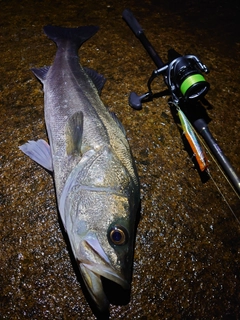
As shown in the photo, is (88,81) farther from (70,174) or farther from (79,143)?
(70,174)

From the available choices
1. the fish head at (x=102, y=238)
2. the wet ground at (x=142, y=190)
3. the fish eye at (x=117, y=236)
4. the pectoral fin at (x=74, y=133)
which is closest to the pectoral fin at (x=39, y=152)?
the wet ground at (x=142, y=190)

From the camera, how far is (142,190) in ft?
9.09

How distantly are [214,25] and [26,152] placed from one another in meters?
3.48

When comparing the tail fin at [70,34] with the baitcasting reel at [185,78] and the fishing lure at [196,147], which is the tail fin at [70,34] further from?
the fishing lure at [196,147]

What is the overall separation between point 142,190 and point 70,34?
2136 mm

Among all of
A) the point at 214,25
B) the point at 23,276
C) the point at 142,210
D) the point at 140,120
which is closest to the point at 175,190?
the point at 142,210

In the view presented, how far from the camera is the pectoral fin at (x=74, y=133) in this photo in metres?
2.45

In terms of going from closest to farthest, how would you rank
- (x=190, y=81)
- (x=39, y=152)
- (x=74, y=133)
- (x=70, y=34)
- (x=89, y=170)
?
(x=89, y=170) → (x=74, y=133) → (x=39, y=152) → (x=190, y=81) → (x=70, y=34)

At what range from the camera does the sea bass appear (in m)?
1.92

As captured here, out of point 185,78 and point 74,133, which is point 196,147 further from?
point 74,133

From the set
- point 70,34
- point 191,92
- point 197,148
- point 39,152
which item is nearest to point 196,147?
point 197,148

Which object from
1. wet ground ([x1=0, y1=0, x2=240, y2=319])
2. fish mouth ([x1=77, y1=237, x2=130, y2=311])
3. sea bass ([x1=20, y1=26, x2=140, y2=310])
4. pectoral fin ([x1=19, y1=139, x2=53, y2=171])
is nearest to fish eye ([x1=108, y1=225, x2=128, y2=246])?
sea bass ([x1=20, y1=26, x2=140, y2=310])

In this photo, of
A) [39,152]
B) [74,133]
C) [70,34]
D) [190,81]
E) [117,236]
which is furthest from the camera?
[70,34]

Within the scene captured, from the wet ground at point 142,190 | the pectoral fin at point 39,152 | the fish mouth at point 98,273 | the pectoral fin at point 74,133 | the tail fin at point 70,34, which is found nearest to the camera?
the fish mouth at point 98,273
